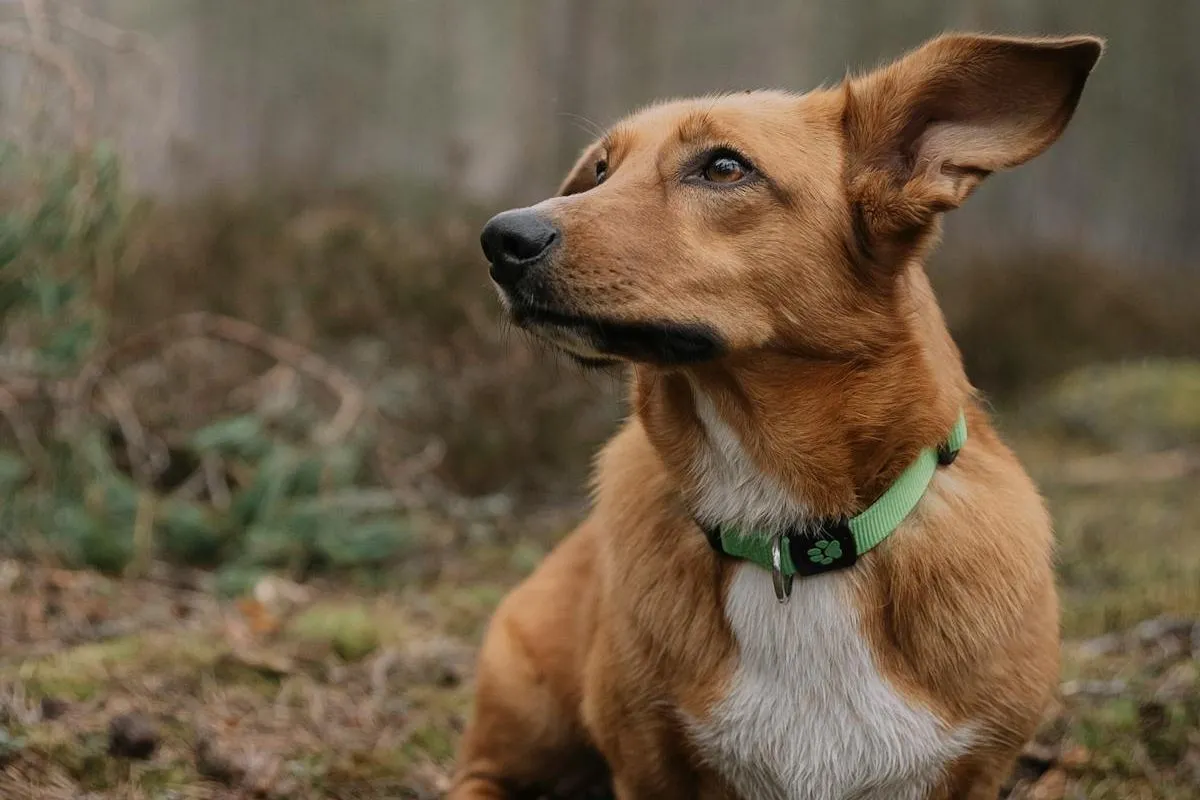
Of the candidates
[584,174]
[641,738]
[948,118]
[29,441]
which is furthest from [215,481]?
[948,118]

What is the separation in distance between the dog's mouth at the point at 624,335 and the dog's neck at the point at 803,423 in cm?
13

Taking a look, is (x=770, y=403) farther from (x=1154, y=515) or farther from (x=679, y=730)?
(x=1154, y=515)

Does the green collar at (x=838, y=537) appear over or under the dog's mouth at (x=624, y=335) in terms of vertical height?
under

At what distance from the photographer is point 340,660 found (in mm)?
4594

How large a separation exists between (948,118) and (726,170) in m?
0.54

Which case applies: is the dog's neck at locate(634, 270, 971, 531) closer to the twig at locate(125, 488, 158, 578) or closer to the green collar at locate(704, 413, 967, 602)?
the green collar at locate(704, 413, 967, 602)

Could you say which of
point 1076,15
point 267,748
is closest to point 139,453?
point 267,748

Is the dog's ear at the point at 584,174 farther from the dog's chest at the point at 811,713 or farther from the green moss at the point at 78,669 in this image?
the green moss at the point at 78,669

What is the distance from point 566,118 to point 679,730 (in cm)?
822

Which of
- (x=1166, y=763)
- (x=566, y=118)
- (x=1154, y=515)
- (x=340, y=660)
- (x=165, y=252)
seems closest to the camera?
(x=1166, y=763)

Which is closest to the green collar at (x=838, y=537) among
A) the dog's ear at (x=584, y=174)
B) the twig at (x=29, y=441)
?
the dog's ear at (x=584, y=174)

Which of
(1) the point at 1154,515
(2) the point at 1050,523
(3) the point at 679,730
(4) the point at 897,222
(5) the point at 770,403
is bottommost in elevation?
(1) the point at 1154,515

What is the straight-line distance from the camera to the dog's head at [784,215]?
260cm

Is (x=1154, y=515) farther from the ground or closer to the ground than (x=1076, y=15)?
closer to the ground
